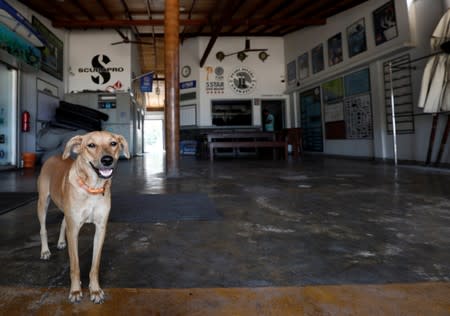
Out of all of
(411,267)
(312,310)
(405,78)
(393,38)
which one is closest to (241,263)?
(312,310)

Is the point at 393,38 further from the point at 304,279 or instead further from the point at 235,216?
the point at 304,279

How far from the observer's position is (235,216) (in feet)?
6.50

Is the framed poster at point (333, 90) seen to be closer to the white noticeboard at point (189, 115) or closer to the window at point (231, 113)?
the window at point (231, 113)

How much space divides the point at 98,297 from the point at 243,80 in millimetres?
11543

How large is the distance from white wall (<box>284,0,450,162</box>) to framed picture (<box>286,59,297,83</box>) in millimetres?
861

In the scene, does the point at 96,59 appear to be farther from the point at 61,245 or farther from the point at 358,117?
the point at 61,245

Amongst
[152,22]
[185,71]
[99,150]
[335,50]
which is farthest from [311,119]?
[99,150]

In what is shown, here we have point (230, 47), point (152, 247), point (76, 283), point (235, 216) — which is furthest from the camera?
point (230, 47)

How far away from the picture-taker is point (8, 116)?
21.1 ft

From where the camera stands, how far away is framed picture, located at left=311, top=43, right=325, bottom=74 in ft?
31.2

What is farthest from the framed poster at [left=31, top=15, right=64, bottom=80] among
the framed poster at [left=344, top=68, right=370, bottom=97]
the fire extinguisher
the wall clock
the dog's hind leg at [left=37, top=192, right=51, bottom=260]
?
the framed poster at [left=344, top=68, right=370, bottom=97]

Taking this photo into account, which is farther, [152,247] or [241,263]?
[152,247]

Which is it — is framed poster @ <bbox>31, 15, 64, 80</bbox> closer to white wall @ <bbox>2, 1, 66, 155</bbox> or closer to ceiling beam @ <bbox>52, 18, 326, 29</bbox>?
white wall @ <bbox>2, 1, 66, 155</bbox>

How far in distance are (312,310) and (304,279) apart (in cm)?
20
